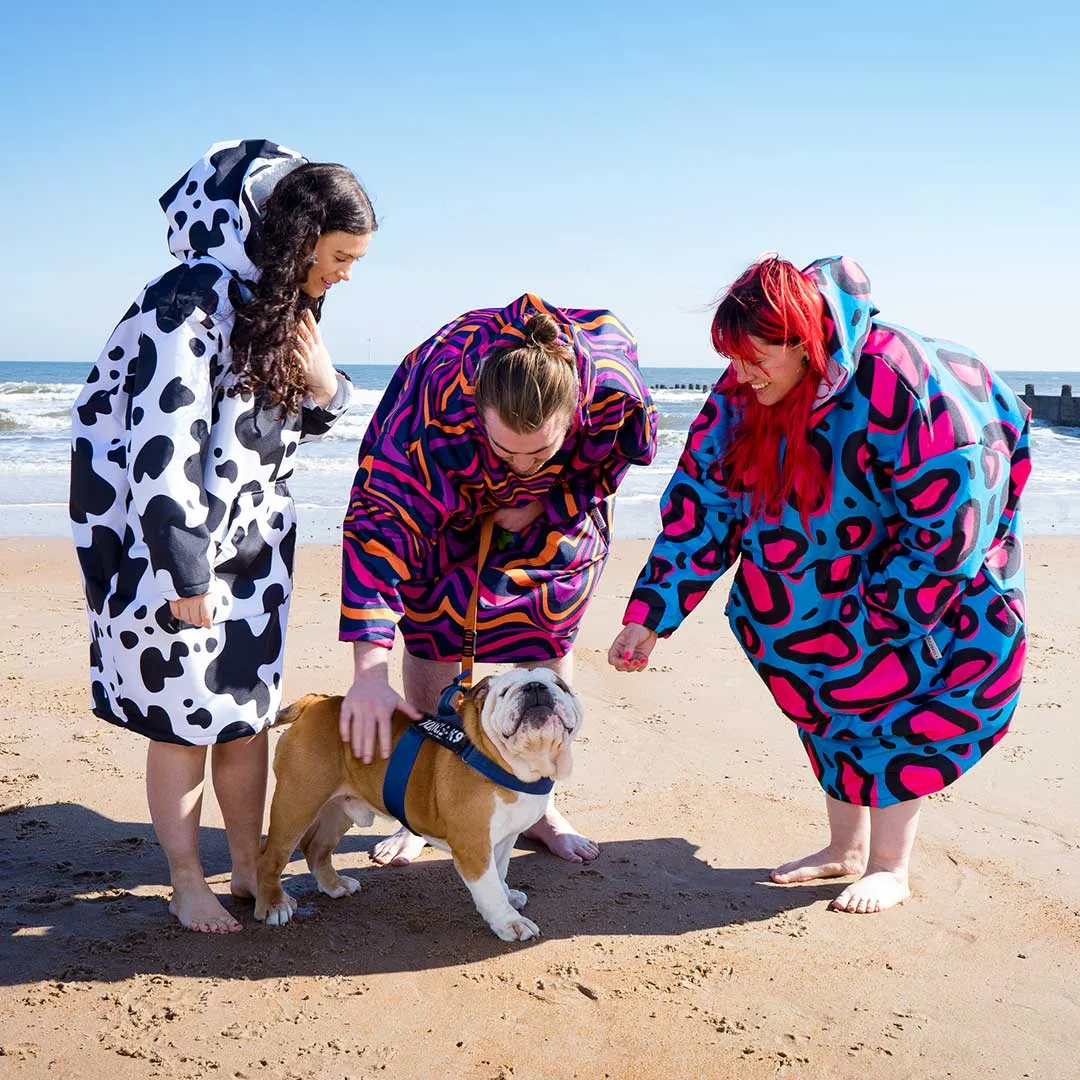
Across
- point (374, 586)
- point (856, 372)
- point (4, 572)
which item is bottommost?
point (4, 572)

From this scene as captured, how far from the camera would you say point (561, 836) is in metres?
4.21

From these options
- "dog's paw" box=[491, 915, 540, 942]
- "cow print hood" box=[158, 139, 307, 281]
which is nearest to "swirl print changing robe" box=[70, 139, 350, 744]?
"cow print hood" box=[158, 139, 307, 281]

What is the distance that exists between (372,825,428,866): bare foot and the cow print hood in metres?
2.18

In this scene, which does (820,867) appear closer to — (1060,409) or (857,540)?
(857,540)

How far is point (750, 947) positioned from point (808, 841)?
928 mm

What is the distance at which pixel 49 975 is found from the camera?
3.17 metres

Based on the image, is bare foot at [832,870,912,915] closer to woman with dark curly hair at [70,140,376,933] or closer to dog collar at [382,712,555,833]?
dog collar at [382,712,555,833]

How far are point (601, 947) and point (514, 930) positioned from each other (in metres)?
0.28

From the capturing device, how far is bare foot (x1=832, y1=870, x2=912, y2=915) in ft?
12.0

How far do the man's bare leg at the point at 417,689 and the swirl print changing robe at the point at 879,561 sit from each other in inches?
32.0

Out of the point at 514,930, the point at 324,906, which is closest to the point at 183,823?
the point at 324,906

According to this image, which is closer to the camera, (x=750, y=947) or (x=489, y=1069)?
(x=489, y=1069)

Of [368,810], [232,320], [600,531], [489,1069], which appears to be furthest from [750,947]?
[232,320]

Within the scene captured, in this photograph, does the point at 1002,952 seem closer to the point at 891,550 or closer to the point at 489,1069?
the point at 891,550
